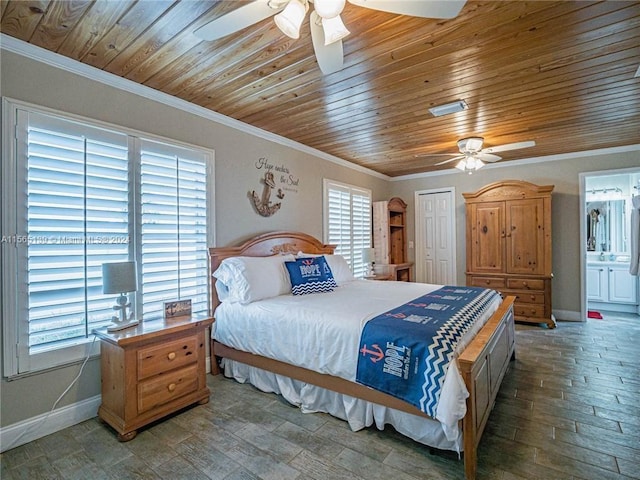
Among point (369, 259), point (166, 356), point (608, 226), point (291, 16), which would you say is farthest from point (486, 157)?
point (166, 356)

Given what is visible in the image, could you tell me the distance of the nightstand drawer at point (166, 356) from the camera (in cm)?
224

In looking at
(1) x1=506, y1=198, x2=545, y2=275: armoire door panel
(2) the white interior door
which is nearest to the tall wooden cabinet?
(2) the white interior door

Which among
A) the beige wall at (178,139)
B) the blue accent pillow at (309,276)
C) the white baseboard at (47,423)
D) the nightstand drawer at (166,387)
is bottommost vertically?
the white baseboard at (47,423)

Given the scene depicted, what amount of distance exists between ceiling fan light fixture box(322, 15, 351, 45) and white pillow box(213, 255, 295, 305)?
208cm

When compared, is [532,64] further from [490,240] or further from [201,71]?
[490,240]

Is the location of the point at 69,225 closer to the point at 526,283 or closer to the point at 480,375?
the point at 480,375

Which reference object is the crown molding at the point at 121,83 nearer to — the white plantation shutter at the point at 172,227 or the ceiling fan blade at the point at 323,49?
the white plantation shutter at the point at 172,227

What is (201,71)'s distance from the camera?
2488 millimetres

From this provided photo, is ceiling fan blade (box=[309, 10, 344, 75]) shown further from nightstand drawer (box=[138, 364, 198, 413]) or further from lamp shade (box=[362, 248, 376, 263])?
lamp shade (box=[362, 248, 376, 263])

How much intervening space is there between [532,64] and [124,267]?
3395mm

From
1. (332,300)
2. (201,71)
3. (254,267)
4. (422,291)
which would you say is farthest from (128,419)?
(422,291)

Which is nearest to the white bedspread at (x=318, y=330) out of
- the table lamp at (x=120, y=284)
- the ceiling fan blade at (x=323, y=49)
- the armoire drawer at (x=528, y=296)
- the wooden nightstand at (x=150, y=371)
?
the wooden nightstand at (x=150, y=371)

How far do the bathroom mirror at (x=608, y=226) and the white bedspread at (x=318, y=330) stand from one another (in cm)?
483

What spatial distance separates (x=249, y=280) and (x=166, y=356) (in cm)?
92
